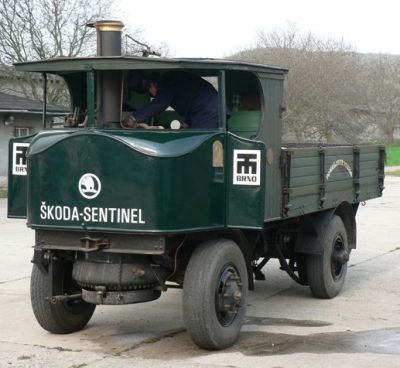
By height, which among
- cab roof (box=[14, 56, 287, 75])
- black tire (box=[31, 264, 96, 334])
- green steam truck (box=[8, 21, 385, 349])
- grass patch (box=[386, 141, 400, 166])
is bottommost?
black tire (box=[31, 264, 96, 334])

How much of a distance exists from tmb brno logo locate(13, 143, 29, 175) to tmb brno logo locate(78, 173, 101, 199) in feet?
3.81

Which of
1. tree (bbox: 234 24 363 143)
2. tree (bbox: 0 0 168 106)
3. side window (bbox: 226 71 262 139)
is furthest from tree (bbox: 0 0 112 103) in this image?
side window (bbox: 226 71 262 139)

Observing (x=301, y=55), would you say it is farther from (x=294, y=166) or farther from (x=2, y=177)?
(x=294, y=166)

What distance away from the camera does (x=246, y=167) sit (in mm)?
6609

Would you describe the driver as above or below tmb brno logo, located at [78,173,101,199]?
above

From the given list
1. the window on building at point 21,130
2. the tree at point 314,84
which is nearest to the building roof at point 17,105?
the window on building at point 21,130

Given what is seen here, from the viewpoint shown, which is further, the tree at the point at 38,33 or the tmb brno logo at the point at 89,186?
the tree at the point at 38,33

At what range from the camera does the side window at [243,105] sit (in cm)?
750

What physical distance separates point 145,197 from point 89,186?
475 mm

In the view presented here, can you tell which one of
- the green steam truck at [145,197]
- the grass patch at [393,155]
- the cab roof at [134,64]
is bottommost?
the green steam truck at [145,197]

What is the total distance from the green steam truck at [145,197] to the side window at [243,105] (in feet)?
0.05

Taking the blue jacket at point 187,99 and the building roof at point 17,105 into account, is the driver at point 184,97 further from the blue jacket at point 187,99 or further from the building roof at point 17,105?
the building roof at point 17,105

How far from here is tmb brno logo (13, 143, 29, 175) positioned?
7.38 m

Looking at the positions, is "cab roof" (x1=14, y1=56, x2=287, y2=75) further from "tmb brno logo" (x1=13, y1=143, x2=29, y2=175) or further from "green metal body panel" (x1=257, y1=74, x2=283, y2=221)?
"tmb brno logo" (x1=13, y1=143, x2=29, y2=175)
